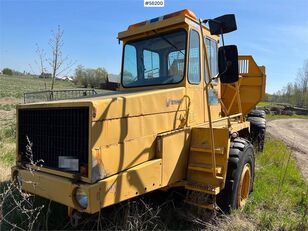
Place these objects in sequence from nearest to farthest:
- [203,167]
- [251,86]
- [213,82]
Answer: [203,167], [213,82], [251,86]

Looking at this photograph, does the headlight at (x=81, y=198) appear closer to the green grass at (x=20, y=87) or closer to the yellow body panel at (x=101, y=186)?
the yellow body panel at (x=101, y=186)

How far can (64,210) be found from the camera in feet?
15.9

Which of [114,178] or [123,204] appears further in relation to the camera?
[123,204]

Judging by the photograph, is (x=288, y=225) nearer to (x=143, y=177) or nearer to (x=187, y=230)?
(x=187, y=230)

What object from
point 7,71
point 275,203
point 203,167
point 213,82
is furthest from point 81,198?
point 7,71

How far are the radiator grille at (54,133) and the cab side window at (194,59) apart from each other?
1.90m

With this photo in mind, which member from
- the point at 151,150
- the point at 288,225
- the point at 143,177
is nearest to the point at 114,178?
the point at 143,177

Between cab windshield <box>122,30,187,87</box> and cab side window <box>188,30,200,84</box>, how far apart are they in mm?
A: 113

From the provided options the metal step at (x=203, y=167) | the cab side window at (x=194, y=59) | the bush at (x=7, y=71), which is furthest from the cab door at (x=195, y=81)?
the bush at (x=7, y=71)

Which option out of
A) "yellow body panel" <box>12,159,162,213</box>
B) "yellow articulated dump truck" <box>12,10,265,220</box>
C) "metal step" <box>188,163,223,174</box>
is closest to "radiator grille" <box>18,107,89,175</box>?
"yellow articulated dump truck" <box>12,10,265,220</box>

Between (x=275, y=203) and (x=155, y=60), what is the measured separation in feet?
10.4

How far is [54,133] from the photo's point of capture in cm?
404

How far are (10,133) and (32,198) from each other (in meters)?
6.10

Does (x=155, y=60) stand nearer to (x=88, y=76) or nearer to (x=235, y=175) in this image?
(x=235, y=175)
